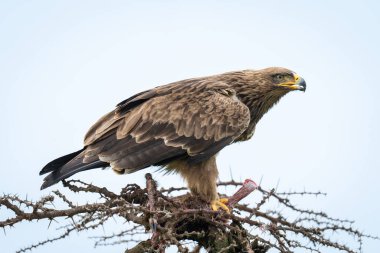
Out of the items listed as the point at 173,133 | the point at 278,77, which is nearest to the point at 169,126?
the point at 173,133

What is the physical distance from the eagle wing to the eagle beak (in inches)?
33.2

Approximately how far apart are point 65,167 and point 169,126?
1424mm

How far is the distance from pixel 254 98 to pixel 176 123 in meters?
1.40

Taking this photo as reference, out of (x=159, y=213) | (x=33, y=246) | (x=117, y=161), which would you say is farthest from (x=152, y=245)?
(x=117, y=161)

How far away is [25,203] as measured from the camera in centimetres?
478

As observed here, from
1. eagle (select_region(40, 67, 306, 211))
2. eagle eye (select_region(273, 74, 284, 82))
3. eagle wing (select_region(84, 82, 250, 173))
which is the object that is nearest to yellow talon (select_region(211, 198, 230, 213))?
eagle (select_region(40, 67, 306, 211))

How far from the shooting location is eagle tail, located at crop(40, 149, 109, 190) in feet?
19.3

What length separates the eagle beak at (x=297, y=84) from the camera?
7.71 meters

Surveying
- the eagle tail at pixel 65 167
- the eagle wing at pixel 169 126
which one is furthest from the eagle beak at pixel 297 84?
the eagle tail at pixel 65 167

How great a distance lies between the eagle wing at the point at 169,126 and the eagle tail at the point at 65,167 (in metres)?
0.09

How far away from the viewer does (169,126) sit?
691 cm

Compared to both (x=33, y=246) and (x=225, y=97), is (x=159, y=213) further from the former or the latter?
(x=225, y=97)

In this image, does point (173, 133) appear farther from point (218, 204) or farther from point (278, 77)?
point (278, 77)

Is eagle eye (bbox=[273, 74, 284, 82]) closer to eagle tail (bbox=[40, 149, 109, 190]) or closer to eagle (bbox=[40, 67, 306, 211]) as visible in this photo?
eagle (bbox=[40, 67, 306, 211])
